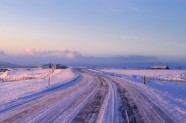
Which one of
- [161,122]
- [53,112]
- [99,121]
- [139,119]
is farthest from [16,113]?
[161,122]

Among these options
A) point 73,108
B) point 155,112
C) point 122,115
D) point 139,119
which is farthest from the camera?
point 73,108

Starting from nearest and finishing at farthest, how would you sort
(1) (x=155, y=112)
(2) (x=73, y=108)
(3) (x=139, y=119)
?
(3) (x=139, y=119), (1) (x=155, y=112), (2) (x=73, y=108)

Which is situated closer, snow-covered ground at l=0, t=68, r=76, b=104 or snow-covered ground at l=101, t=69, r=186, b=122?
snow-covered ground at l=101, t=69, r=186, b=122

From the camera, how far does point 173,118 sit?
12953mm

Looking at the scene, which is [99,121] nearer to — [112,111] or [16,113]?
[112,111]

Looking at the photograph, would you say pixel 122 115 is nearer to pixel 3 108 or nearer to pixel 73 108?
pixel 73 108

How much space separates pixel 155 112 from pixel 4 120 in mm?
7066

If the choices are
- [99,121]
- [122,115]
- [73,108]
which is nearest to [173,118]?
[122,115]

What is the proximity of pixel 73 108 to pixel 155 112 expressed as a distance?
4.17 metres

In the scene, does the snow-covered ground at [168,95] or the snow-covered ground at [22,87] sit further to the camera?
the snow-covered ground at [22,87]

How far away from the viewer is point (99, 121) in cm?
1192

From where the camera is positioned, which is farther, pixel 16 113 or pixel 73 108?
pixel 73 108

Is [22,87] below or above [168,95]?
below

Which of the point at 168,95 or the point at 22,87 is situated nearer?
the point at 168,95
